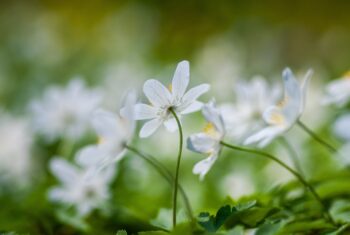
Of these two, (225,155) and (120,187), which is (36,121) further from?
(225,155)

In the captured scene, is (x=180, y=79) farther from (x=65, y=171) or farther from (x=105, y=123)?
(x=65, y=171)

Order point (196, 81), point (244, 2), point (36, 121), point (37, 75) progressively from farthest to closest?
1. point (244, 2)
2. point (37, 75)
3. point (196, 81)
4. point (36, 121)

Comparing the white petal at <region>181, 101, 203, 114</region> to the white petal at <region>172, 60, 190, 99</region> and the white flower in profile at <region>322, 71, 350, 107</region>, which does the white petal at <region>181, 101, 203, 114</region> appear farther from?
the white flower in profile at <region>322, 71, 350, 107</region>

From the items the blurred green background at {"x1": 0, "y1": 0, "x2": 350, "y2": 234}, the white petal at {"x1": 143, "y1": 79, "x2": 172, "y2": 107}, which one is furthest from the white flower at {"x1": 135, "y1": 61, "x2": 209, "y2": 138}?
the blurred green background at {"x1": 0, "y1": 0, "x2": 350, "y2": 234}

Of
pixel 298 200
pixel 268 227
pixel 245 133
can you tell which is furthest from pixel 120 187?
pixel 268 227

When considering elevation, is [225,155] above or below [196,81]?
below

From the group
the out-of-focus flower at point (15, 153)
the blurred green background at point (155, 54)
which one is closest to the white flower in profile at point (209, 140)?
the blurred green background at point (155, 54)

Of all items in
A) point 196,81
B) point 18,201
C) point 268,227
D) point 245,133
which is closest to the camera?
point 268,227

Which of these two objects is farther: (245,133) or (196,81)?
(196,81)
